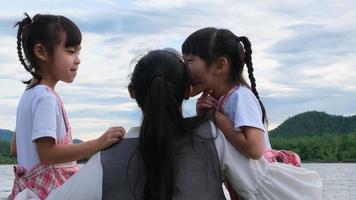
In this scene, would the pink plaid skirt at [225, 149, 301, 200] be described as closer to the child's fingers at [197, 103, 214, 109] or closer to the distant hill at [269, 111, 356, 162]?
the child's fingers at [197, 103, 214, 109]

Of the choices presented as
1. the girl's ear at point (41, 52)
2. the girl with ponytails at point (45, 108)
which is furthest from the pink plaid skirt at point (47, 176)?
the girl's ear at point (41, 52)

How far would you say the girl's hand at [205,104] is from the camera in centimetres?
258

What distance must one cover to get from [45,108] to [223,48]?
67 centimetres

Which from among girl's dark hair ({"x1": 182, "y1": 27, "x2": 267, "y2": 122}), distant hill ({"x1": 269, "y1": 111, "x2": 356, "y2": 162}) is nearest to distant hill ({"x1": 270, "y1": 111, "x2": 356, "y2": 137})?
distant hill ({"x1": 269, "y1": 111, "x2": 356, "y2": 162})

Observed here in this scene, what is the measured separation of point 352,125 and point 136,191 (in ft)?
202

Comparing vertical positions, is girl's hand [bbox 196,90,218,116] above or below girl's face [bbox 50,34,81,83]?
below

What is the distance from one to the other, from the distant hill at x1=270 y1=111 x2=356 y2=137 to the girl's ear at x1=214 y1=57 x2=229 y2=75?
5441 cm

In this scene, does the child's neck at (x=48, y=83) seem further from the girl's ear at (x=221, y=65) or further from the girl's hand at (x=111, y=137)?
the girl's ear at (x=221, y=65)

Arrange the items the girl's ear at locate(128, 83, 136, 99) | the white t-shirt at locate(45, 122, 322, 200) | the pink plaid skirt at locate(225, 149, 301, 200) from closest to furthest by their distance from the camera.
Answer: the white t-shirt at locate(45, 122, 322, 200), the girl's ear at locate(128, 83, 136, 99), the pink plaid skirt at locate(225, 149, 301, 200)

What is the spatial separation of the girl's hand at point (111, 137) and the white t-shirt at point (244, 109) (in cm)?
37

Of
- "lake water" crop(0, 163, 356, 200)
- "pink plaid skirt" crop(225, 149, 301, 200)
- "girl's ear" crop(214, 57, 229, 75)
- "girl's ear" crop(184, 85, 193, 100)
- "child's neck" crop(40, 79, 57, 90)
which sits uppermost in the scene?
"girl's ear" crop(214, 57, 229, 75)

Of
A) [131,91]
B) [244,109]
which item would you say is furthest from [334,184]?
[131,91]

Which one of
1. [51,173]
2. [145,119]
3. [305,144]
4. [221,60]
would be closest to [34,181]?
[51,173]

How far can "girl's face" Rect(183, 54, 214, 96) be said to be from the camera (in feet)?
8.44
